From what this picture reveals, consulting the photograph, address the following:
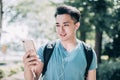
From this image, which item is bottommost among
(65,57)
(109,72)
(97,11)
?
(109,72)

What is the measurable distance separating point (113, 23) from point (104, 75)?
3797 mm

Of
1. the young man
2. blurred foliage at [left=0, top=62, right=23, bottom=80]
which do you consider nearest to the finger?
the young man

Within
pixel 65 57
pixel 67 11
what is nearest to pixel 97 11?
pixel 67 11

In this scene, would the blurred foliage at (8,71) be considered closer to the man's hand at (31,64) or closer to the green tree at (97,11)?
the green tree at (97,11)

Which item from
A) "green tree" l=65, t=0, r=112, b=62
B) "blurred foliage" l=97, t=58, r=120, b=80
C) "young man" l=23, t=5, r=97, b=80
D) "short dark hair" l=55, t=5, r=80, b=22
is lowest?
"blurred foliage" l=97, t=58, r=120, b=80

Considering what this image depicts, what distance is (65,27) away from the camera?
3.04 meters

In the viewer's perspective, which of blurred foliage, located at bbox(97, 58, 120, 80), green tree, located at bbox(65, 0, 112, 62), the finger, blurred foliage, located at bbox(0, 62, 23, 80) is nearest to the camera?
the finger

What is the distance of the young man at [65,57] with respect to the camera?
2.90 meters

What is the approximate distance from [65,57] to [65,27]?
0.29 meters

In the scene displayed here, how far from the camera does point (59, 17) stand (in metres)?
3.05

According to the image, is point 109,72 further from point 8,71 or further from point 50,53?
point 50,53

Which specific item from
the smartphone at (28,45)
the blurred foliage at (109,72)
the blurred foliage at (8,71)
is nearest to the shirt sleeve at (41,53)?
the smartphone at (28,45)

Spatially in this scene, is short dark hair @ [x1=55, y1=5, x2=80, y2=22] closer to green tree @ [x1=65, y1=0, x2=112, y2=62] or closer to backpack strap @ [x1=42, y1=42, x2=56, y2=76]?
backpack strap @ [x1=42, y1=42, x2=56, y2=76]

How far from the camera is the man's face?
300 centimetres
